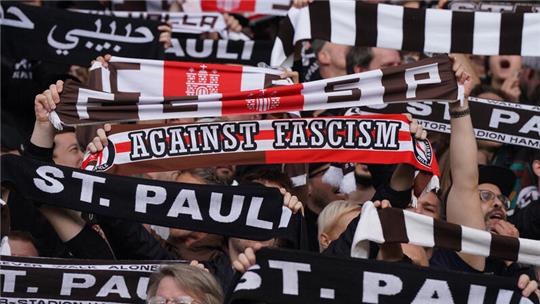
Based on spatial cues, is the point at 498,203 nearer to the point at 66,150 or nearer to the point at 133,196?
the point at 133,196

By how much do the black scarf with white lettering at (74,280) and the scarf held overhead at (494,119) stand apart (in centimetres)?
196

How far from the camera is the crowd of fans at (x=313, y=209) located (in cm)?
574

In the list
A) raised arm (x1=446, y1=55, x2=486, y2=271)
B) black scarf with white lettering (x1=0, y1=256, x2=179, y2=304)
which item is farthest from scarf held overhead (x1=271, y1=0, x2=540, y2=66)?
black scarf with white lettering (x1=0, y1=256, x2=179, y2=304)

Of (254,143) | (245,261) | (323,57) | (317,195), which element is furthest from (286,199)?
(323,57)

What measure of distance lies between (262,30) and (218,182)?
349 cm

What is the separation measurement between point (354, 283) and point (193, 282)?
2.47 feet

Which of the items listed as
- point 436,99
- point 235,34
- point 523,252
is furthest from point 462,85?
point 235,34

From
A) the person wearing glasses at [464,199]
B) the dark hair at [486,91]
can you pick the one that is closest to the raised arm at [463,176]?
the person wearing glasses at [464,199]

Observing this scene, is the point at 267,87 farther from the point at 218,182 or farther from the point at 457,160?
the point at 457,160

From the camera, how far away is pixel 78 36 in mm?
8516

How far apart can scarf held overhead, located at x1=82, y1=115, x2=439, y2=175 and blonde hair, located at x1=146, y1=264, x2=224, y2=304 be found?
1120 millimetres

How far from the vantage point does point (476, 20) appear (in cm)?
741

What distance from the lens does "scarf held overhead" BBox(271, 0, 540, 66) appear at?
7387 mm

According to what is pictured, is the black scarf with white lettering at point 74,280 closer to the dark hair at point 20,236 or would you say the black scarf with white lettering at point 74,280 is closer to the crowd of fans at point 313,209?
the crowd of fans at point 313,209
